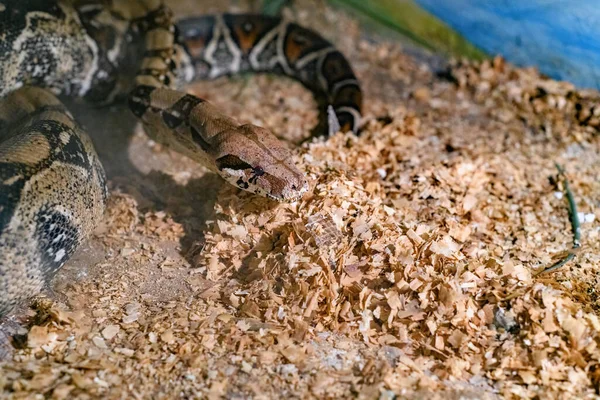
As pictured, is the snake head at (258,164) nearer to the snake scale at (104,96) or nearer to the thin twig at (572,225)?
the snake scale at (104,96)

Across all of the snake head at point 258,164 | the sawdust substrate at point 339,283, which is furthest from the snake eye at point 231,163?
the sawdust substrate at point 339,283

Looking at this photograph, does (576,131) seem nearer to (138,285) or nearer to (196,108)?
(196,108)

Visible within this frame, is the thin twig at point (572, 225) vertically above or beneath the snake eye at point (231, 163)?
above

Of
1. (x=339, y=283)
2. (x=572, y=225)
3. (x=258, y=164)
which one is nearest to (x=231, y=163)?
(x=258, y=164)

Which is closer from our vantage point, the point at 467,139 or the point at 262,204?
the point at 262,204

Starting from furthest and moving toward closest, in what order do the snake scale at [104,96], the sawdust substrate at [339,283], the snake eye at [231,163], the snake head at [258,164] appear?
the snake eye at [231,163]
the snake head at [258,164]
the snake scale at [104,96]
the sawdust substrate at [339,283]

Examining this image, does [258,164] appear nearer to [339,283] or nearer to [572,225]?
[339,283]

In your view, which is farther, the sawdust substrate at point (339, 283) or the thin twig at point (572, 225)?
the thin twig at point (572, 225)

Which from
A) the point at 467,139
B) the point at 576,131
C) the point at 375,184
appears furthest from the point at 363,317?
the point at 576,131
